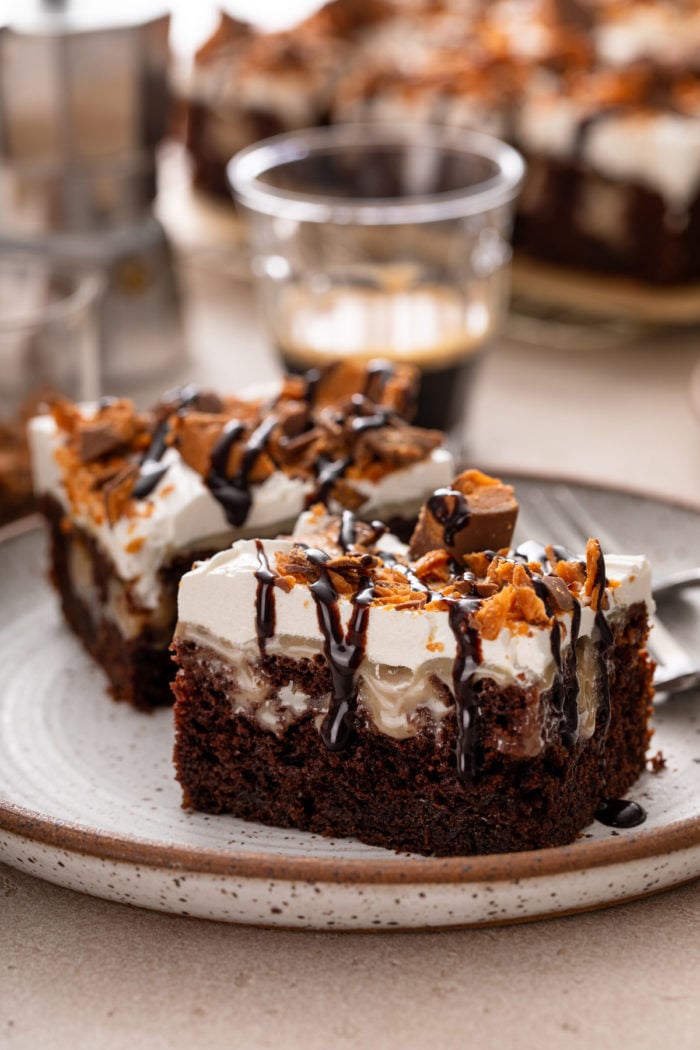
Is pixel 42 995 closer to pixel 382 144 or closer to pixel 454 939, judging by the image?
pixel 454 939

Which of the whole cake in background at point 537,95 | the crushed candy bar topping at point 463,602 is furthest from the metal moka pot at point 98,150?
the crushed candy bar topping at point 463,602

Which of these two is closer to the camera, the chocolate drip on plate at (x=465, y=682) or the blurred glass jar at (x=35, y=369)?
the chocolate drip on plate at (x=465, y=682)

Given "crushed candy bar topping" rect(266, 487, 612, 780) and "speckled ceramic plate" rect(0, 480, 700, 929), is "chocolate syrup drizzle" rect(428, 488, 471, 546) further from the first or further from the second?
"speckled ceramic plate" rect(0, 480, 700, 929)

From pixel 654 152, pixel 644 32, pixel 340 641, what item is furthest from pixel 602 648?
pixel 644 32

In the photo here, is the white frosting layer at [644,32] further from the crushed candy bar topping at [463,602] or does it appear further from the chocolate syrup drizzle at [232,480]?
the crushed candy bar topping at [463,602]

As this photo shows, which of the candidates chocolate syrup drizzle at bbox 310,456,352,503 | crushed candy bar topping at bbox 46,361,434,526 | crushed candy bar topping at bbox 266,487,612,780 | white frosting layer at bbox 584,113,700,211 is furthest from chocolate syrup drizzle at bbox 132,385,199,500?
white frosting layer at bbox 584,113,700,211
